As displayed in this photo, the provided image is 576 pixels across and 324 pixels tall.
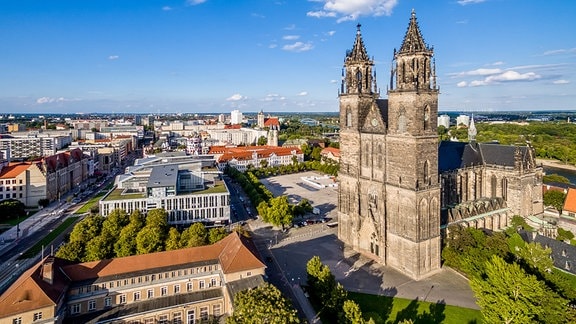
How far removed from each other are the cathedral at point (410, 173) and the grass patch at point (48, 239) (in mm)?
45710

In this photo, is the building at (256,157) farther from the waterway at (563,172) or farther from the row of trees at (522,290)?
the row of trees at (522,290)

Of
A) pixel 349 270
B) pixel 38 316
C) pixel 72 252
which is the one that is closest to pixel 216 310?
pixel 38 316

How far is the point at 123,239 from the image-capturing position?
43375 mm

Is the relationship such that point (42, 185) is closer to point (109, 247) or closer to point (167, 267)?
point (109, 247)

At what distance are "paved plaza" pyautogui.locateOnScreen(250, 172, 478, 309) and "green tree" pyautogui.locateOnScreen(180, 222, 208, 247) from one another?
1056cm

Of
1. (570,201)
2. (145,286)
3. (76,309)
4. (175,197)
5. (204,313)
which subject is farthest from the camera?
(175,197)

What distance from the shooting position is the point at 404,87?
4038cm

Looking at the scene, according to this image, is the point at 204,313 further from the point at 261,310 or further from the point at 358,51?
the point at 358,51

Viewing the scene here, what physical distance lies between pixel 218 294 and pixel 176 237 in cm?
1301

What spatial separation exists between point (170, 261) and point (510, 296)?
3093cm

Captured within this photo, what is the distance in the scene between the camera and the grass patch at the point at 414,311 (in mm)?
32344

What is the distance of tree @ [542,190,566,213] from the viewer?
199 ft

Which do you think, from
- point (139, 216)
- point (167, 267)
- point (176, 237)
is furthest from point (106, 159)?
point (167, 267)

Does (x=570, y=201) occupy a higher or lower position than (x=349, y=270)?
higher
